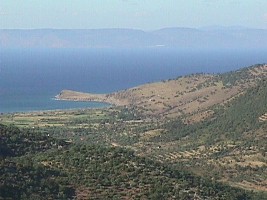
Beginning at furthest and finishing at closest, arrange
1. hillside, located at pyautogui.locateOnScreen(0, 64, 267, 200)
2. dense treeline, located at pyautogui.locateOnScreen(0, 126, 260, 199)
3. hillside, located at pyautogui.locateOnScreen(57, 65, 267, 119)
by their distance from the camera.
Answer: hillside, located at pyautogui.locateOnScreen(57, 65, 267, 119), hillside, located at pyautogui.locateOnScreen(0, 64, 267, 200), dense treeline, located at pyautogui.locateOnScreen(0, 126, 260, 199)

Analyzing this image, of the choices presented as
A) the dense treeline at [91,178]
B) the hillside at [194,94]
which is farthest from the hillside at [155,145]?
the hillside at [194,94]

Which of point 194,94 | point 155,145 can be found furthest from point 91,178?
point 194,94

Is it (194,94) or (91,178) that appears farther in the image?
(194,94)

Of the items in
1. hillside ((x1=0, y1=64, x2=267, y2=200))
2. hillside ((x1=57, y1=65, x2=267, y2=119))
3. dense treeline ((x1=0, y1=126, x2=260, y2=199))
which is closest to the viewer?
dense treeline ((x1=0, y1=126, x2=260, y2=199))

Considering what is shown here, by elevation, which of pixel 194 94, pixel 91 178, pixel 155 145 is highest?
pixel 91 178

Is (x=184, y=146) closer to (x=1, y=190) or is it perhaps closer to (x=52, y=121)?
(x=52, y=121)

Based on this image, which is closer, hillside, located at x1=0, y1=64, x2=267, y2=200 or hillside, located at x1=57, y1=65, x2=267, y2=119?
hillside, located at x1=0, y1=64, x2=267, y2=200

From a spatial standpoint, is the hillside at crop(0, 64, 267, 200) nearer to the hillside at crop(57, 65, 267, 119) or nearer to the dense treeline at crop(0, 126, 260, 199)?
the dense treeline at crop(0, 126, 260, 199)

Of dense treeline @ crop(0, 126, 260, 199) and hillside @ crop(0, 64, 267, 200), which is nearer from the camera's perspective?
dense treeline @ crop(0, 126, 260, 199)

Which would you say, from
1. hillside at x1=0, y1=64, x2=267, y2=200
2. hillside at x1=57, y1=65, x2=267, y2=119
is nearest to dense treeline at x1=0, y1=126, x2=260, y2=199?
hillside at x1=0, y1=64, x2=267, y2=200

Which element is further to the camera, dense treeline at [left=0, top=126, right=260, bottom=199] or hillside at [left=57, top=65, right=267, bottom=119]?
hillside at [left=57, top=65, right=267, bottom=119]

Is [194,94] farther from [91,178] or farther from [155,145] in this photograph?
[91,178]
